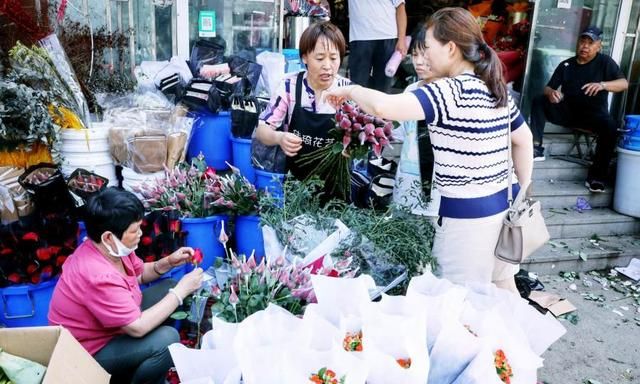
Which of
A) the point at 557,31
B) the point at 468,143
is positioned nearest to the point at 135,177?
the point at 468,143

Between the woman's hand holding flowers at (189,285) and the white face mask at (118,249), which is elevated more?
the white face mask at (118,249)

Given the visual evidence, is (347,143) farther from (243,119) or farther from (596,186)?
(596,186)

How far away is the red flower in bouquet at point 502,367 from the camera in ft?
4.95

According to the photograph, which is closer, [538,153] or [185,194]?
[185,194]

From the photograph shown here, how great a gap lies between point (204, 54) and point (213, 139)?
Result: 3.78ft

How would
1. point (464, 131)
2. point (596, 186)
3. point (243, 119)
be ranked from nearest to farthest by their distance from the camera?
point (464, 131) < point (243, 119) < point (596, 186)

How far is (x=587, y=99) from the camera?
17.9 ft

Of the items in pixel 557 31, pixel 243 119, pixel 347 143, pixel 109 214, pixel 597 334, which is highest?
pixel 557 31

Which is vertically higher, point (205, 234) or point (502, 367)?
point (502, 367)

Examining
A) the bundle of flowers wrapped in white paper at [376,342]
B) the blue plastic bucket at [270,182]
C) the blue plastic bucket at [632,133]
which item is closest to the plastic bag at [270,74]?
the blue plastic bucket at [270,182]

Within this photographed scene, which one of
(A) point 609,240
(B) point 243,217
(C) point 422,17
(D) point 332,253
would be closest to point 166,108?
(B) point 243,217

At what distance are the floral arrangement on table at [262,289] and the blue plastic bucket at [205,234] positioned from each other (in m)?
1.09

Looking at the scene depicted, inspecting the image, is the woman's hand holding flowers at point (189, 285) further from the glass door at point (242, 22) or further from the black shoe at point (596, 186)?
the black shoe at point (596, 186)

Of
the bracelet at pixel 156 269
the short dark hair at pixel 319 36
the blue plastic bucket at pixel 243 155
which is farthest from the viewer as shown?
the blue plastic bucket at pixel 243 155
